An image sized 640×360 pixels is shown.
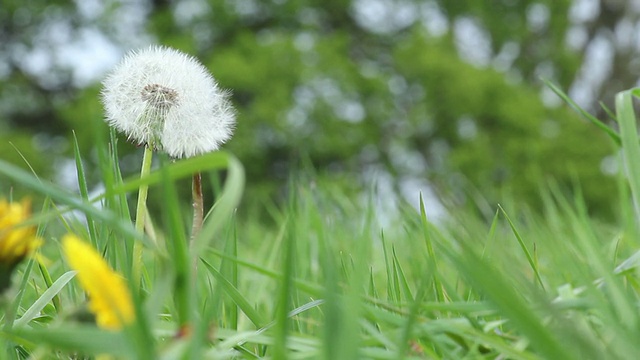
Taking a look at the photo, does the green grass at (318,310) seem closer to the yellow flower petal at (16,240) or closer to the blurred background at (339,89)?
the yellow flower petal at (16,240)

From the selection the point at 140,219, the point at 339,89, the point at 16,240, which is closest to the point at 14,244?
the point at 16,240

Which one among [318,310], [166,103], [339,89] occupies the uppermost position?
[339,89]

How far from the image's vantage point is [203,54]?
8289mm

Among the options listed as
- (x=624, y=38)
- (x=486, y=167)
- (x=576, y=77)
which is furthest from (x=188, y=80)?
(x=624, y=38)

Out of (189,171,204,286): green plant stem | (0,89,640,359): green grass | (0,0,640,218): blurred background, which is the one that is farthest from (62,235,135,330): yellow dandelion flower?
(0,0,640,218): blurred background

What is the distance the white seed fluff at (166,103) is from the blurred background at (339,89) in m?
6.19

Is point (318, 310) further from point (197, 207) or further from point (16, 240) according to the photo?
point (16, 240)

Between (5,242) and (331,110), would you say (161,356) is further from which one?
(331,110)

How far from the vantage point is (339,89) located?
791cm

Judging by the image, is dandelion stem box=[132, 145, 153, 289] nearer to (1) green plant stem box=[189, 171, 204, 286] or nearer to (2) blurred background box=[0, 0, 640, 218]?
(1) green plant stem box=[189, 171, 204, 286]

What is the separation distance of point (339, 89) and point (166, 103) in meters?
7.50

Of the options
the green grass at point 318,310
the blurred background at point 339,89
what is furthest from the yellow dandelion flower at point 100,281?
the blurred background at point 339,89

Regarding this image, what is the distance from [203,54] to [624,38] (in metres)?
5.93

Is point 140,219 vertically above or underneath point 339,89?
underneath
